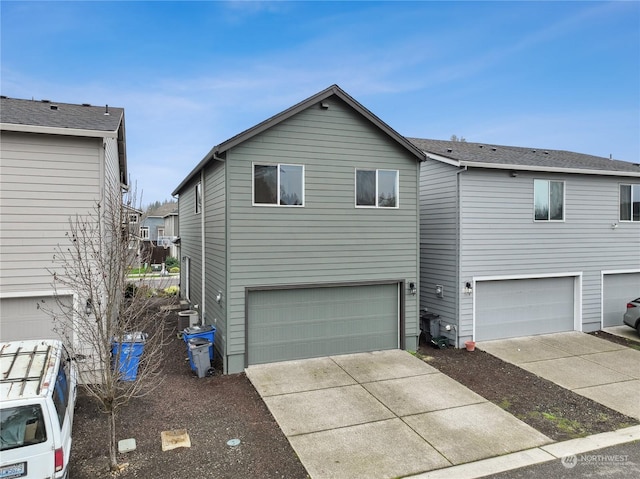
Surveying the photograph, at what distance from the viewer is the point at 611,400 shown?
327 inches

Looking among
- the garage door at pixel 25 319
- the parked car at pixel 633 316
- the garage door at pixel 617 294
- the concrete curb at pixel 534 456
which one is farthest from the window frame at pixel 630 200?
the garage door at pixel 25 319

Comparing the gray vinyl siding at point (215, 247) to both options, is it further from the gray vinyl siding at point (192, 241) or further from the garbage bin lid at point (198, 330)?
the gray vinyl siding at point (192, 241)

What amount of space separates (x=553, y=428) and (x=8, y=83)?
18363 millimetres

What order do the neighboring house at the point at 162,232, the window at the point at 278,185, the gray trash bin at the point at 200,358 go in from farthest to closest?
the neighboring house at the point at 162,232, the window at the point at 278,185, the gray trash bin at the point at 200,358

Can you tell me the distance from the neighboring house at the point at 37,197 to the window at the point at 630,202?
16.8 meters

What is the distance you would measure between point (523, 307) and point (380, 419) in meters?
8.18

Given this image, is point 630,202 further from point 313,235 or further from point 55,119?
point 55,119

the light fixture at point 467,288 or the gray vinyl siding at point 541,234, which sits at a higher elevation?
the gray vinyl siding at point 541,234

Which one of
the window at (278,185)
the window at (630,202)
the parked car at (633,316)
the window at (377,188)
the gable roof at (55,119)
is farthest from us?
the window at (630,202)

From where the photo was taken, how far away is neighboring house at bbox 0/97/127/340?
765 centimetres

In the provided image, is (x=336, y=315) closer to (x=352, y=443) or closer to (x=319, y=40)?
(x=352, y=443)

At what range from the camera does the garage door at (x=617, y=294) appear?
46.6ft

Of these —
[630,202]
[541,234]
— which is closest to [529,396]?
[541,234]

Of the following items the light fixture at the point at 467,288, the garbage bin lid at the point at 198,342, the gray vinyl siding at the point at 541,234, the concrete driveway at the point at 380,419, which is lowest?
the concrete driveway at the point at 380,419
